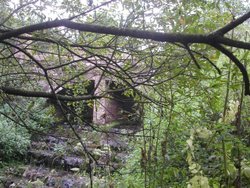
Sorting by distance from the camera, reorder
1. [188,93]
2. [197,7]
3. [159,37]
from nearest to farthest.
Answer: [159,37] < [197,7] < [188,93]

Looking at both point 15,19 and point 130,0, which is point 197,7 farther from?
point 15,19

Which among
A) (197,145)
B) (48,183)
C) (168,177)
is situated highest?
(197,145)

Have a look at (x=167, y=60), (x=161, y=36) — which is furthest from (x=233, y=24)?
(x=167, y=60)

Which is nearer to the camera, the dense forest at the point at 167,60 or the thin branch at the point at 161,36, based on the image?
the thin branch at the point at 161,36

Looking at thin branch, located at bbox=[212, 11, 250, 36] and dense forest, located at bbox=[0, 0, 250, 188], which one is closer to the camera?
thin branch, located at bbox=[212, 11, 250, 36]

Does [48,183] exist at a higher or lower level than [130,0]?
lower

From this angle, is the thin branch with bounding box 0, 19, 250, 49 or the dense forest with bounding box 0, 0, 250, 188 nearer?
the thin branch with bounding box 0, 19, 250, 49

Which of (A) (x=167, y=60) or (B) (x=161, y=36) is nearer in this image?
(B) (x=161, y=36)

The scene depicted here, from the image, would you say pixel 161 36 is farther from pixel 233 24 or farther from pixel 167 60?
pixel 167 60

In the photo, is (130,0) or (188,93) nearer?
(130,0)

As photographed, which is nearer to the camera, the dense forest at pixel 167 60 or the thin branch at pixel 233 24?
the thin branch at pixel 233 24

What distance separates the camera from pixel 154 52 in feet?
5.58

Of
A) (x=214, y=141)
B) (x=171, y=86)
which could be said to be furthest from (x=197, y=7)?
(x=214, y=141)

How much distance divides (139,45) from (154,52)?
0.09 metres
